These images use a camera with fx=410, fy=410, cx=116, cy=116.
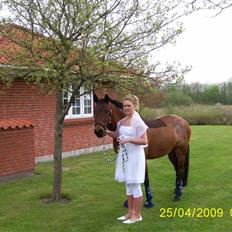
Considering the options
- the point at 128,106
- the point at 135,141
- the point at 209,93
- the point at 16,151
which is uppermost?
the point at 209,93

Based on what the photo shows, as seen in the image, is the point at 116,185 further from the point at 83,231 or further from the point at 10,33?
the point at 10,33

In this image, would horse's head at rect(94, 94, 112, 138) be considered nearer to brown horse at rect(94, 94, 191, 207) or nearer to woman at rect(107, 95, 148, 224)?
brown horse at rect(94, 94, 191, 207)

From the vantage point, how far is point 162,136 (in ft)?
25.5

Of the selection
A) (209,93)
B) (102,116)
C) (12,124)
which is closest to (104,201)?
(102,116)

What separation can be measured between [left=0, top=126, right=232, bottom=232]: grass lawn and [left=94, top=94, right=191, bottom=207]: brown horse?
0.44 metres

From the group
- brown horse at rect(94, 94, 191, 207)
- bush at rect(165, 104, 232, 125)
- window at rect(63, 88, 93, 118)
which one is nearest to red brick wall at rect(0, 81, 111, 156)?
window at rect(63, 88, 93, 118)

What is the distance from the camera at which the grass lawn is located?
6363 mm

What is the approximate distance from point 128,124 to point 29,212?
2492mm

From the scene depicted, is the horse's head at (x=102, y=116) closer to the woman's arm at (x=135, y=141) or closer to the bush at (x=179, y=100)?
the woman's arm at (x=135, y=141)

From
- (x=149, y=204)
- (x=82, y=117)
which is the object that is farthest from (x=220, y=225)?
(x=82, y=117)

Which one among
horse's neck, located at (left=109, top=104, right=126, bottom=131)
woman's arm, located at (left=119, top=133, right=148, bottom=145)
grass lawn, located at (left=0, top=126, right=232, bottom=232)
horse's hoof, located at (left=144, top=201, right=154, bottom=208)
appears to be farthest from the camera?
horse's hoof, located at (left=144, top=201, right=154, bottom=208)

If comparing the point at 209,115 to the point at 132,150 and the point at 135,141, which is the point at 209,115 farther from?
the point at 135,141
